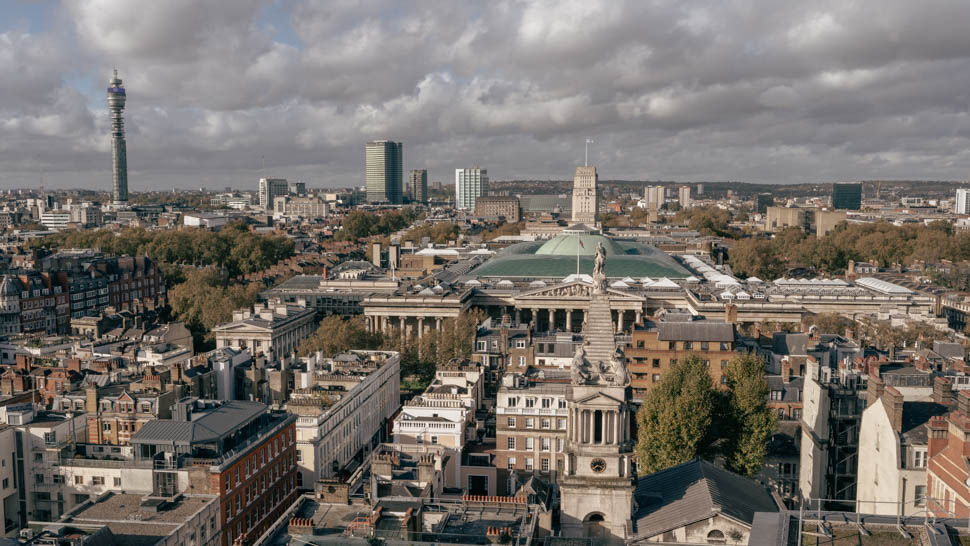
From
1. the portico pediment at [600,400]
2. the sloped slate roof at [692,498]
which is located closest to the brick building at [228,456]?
the sloped slate roof at [692,498]

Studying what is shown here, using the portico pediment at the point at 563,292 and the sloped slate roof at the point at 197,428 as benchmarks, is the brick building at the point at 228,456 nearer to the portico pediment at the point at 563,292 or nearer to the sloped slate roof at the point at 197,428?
the sloped slate roof at the point at 197,428

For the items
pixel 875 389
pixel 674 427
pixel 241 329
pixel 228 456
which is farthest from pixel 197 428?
pixel 241 329

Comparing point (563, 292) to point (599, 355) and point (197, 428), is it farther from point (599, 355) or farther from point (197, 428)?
point (599, 355)

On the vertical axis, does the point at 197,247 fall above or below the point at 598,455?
below

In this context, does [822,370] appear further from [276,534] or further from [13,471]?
[13,471]

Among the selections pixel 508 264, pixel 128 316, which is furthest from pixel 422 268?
pixel 128 316

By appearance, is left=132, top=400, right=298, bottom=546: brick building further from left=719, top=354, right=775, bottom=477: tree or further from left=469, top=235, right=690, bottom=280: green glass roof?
left=469, top=235, right=690, bottom=280: green glass roof
